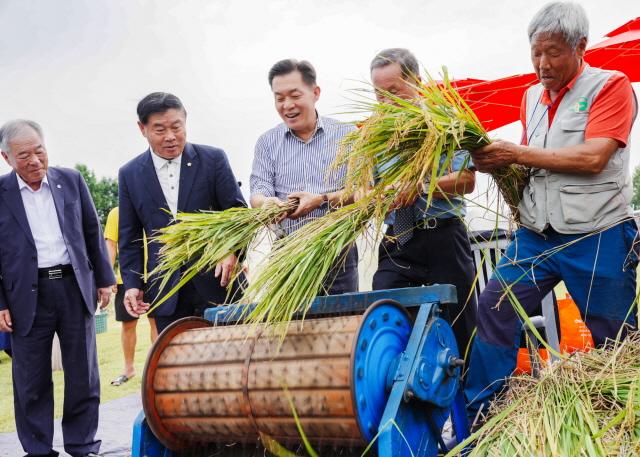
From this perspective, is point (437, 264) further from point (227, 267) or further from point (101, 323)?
point (101, 323)

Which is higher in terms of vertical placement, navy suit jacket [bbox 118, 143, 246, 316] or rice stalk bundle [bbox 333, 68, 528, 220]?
rice stalk bundle [bbox 333, 68, 528, 220]

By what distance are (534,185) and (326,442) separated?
Answer: 1.50 m

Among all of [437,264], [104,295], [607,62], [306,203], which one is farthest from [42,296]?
[607,62]

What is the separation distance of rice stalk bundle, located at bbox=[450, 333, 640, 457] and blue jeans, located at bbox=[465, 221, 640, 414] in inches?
7.4

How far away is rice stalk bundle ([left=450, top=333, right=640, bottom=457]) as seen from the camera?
219 centimetres

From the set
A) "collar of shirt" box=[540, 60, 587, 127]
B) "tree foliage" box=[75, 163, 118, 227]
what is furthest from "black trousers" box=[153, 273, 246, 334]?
"tree foliage" box=[75, 163, 118, 227]

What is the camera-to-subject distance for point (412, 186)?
2607 mm

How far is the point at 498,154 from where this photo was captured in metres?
2.78

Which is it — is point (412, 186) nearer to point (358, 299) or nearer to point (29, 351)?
point (358, 299)

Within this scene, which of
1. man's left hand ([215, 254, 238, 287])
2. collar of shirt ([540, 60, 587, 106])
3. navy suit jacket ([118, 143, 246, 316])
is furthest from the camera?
navy suit jacket ([118, 143, 246, 316])

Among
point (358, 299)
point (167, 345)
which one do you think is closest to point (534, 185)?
point (358, 299)

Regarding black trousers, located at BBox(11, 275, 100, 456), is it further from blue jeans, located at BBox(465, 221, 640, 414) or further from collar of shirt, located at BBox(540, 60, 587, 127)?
collar of shirt, located at BBox(540, 60, 587, 127)

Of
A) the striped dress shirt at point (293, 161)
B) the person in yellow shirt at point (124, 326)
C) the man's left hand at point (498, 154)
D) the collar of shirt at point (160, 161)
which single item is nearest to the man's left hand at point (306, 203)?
the striped dress shirt at point (293, 161)

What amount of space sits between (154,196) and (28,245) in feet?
3.86
